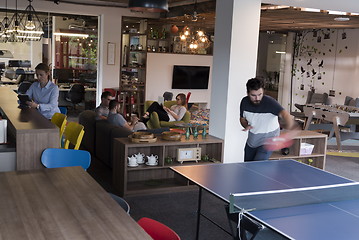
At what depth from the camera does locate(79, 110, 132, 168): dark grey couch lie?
7.20 meters

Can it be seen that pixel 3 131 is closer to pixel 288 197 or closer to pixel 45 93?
pixel 45 93

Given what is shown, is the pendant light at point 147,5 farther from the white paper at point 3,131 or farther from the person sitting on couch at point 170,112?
the person sitting on couch at point 170,112

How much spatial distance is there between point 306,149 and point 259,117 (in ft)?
8.58

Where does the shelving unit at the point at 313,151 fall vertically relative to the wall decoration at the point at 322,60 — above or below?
below

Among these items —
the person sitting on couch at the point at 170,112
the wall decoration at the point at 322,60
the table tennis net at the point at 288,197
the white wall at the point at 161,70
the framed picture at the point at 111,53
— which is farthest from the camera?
the wall decoration at the point at 322,60

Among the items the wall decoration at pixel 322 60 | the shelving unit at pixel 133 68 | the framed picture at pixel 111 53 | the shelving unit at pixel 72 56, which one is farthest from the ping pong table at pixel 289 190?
the wall decoration at pixel 322 60

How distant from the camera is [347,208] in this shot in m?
3.40

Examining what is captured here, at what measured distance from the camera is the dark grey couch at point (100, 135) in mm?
7204

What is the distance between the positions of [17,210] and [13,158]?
5.88 ft

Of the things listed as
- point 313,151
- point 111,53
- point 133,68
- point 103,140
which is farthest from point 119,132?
point 133,68

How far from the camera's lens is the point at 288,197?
3.38 m

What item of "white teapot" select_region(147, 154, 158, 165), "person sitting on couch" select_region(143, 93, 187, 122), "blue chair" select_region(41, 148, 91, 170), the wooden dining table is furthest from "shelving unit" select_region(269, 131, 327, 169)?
the wooden dining table

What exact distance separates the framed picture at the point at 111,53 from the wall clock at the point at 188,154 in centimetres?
673

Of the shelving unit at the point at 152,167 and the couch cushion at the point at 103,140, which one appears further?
the couch cushion at the point at 103,140
